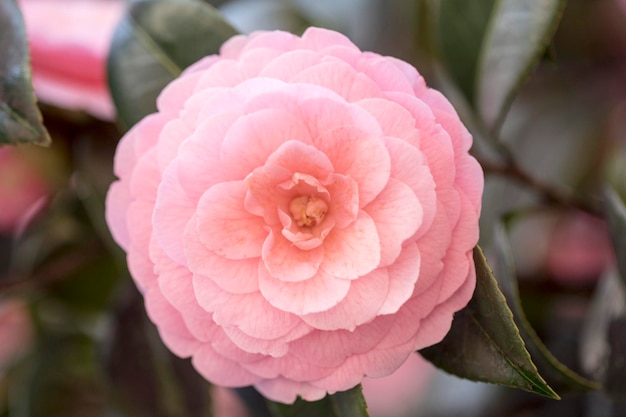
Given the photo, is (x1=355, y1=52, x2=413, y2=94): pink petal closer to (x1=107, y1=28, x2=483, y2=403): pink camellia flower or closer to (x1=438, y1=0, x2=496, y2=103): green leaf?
(x1=107, y1=28, x2=483, y2=403): pink camellia flower

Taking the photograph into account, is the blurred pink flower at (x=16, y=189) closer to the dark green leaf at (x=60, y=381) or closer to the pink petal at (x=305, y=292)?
the dark green leaf at (x=60, y=381)

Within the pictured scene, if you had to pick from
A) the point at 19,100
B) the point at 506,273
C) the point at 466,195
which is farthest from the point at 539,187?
the point at 19,100

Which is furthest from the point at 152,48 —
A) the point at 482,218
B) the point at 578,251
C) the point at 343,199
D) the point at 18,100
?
the point at 578,251

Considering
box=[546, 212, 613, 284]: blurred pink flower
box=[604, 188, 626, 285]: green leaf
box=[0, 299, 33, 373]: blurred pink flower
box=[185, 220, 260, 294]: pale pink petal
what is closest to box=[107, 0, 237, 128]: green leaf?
box=[185, 220, 260, 294]: pale pink petal

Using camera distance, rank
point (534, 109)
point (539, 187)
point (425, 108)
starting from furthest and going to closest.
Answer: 1. point (534, 109)
2. point (539, 187)
3. point (425, 108)

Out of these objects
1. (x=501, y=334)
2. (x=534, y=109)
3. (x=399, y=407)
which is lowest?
(x=399, y=407)

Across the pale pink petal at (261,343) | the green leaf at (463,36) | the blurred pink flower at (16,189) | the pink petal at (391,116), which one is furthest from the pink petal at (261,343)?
the blurred pink flower at (16,189)

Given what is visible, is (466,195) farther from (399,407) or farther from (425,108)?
(399,407)
